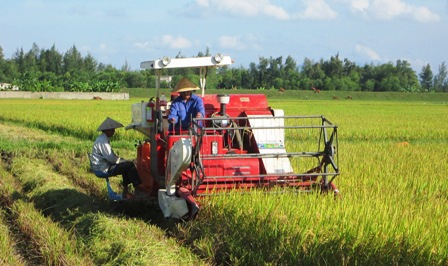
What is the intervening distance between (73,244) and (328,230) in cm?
266

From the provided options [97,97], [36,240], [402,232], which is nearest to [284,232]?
[402,232]

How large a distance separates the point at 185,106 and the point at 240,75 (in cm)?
8860

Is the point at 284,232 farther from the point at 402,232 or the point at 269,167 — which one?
the point at 269,167

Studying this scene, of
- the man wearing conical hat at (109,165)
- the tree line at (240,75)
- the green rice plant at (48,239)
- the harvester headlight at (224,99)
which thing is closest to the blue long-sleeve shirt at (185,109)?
the harvester headlight at (224,99)

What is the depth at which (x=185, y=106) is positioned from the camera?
27.4ft

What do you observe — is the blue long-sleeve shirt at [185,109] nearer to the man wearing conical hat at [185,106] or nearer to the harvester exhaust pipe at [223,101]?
the man wearing conical hat at [185,106]

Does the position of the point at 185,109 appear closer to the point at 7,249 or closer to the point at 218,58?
the point at 218,58

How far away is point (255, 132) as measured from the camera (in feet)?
27.7

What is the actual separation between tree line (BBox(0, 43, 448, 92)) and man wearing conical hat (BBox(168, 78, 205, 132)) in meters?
69.2

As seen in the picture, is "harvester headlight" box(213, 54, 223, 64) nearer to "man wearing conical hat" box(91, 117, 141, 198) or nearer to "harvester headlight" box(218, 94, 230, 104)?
"harvester headlight" box(218, 94, 230, 104)

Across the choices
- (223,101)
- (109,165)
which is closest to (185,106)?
(223,101)

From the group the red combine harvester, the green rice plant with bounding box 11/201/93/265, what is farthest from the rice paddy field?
the red combine harvester

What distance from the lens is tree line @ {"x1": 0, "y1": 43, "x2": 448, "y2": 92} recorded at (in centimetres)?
8379

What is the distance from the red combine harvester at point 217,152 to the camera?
7.32 m
